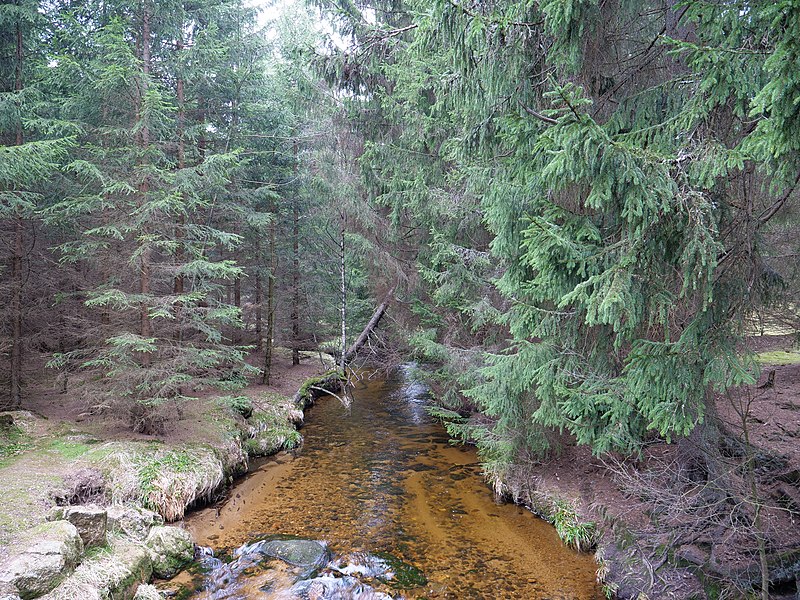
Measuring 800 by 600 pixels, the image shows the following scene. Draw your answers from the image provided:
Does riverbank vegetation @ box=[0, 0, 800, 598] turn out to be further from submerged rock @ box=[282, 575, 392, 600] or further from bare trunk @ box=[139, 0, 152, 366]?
submerged rock @ box=[282, 575, 392, 600]

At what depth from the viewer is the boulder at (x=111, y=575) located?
476cm

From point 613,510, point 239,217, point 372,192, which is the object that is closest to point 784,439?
point 613,510

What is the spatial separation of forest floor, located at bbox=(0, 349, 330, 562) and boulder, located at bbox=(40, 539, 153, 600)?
2.47 feet

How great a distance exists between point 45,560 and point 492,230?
6704mm

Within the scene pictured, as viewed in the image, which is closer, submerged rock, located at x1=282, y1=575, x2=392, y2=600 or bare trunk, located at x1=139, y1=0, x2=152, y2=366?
submerged rock, located at x1=282, y1=575, x2=392, y2=600

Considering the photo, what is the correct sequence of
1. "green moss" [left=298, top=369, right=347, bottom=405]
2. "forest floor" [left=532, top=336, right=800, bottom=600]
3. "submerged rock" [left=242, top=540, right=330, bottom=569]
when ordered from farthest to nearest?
"green moss" [left=298, top=369, right=347, bottom=405]
"submerged rock" [left=242, top=540, right=330, bottom=569]
"forest floor" [left=532, top=336, right=800, bottom=600]

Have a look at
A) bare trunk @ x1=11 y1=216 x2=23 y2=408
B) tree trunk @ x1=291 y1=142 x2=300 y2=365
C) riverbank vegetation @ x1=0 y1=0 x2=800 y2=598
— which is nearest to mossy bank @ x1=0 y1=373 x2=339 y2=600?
riverbank vegetation @ x1=0 y1=0 x2=800 y2=598

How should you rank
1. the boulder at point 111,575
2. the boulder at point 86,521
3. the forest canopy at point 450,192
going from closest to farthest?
the forest canopy at point 450,192 → the boulder at point 111,575 → the boulder at point 86,521

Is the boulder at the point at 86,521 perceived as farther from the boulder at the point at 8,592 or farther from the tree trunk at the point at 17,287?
the tree trunk at the point at 17,287

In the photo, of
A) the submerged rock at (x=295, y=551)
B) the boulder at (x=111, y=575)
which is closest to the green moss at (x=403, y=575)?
the submerged rock at (x=295, y=551)

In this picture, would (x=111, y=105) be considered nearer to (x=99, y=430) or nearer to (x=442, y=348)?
(x=99, y=430)

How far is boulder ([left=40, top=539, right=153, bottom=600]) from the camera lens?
4758mm

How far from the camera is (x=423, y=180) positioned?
10734mm

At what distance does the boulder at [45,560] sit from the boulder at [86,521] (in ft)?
0.48
